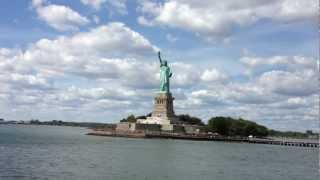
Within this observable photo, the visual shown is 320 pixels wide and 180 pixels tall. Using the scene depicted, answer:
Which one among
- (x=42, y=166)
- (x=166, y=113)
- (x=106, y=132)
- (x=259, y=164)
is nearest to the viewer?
(x=42, y=166)

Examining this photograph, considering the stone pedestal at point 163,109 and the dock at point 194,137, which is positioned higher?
the stone pedestal at point 163,109

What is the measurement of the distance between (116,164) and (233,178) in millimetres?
10062

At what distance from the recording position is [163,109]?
102500mm

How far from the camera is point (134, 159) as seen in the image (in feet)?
158

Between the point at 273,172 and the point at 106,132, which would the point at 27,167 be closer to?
the point at 273,172

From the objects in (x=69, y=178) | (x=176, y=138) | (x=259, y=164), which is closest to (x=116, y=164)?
(x=69, y=178)

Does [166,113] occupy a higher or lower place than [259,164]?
higher

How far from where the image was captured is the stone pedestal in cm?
10181

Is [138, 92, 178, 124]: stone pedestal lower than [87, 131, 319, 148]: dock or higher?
higher

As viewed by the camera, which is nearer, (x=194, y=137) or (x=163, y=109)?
(x=194, y=137)

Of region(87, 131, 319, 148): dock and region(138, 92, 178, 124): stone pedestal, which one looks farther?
region(138, 92, 178, 124): stone pedestal

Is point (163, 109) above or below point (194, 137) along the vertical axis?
above

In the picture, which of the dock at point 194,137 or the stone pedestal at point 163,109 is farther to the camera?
the stone pedestal at point 163,109

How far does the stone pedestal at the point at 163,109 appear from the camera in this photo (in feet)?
334
